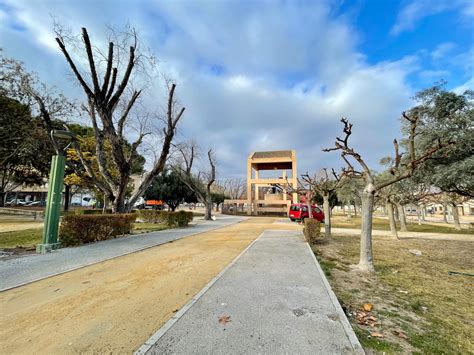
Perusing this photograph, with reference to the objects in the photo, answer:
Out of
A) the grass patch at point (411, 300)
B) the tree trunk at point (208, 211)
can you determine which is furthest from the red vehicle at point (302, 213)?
the grass patch at point (411, 300)

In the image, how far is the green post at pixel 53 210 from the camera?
23.4 feet

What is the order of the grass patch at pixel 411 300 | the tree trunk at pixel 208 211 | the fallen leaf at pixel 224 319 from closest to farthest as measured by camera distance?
1. the grass patch at pixel 411 300
2. the fallen leaf at pixel 224 319
3. the tree trunk at pixel 208 211

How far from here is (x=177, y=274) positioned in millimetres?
5055

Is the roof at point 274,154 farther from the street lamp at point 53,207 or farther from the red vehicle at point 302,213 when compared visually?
the street lamp at point 53,207

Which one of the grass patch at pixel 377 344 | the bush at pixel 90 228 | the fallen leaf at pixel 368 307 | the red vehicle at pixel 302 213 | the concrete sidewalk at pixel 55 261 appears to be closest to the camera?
the grass patch at pixel 377 344

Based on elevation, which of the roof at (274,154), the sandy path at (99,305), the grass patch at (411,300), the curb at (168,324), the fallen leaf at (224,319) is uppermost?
the roof at (274,154)

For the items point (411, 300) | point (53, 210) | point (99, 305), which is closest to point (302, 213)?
point (411, 300)

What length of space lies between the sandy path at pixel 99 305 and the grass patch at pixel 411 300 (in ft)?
8.94

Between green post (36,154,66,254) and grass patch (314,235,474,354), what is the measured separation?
8.24 m

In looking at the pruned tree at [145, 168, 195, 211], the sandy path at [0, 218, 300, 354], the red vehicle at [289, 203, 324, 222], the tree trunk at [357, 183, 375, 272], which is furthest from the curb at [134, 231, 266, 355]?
the pruned tree at [145, 168, 195, 211]

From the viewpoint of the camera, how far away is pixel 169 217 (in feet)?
52.7

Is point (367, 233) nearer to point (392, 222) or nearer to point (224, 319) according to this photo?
point (224, 319)

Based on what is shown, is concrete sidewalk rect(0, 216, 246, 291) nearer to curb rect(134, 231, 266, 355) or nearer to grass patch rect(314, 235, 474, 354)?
curb rect(134, 231, 266, 355)

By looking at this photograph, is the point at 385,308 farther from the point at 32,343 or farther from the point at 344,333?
the point at 32,343
